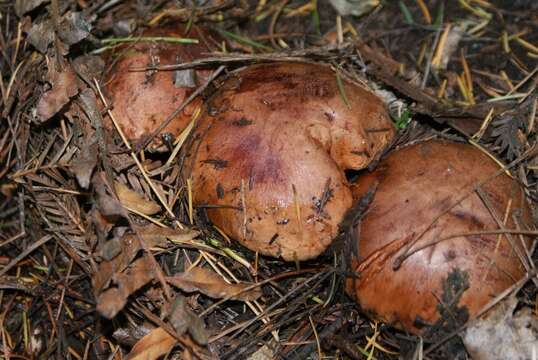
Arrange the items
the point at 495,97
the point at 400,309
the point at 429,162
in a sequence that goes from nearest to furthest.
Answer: the point at 400,309, the point at 429,162, the point at 495,97

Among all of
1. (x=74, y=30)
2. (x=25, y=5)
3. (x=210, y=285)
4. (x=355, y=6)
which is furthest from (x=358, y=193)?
(x=25, y=5)


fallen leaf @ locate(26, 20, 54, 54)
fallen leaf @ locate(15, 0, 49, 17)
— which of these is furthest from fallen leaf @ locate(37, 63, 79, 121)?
fallen leaf @ locate(15, 0, 49, 17)

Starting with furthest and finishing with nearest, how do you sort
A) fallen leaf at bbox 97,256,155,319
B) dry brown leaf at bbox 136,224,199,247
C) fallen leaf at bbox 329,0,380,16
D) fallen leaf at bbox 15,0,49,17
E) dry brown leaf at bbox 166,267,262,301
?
fallen leaf at bbox 329,0,380,16, fallen leaf at bbox 15,0,49,17, dry brown leaf at bbox 136,224,199,247, dry brown leaf at bbox 166,267,262,301, fallen leaf at bbox 97,256,155,319

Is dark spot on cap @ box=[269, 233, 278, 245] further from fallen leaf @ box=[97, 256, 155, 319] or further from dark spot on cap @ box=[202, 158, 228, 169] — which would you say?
fallen leaf @ box=[97, 256, 155, 319]

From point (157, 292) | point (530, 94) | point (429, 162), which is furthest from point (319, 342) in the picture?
point (530, 94)

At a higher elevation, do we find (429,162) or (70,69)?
(70,69)

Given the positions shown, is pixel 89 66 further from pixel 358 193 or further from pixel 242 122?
pixel 358 193

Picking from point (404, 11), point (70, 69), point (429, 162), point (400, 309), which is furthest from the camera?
point (404, 11)

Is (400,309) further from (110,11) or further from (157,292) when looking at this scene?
(110,11)
